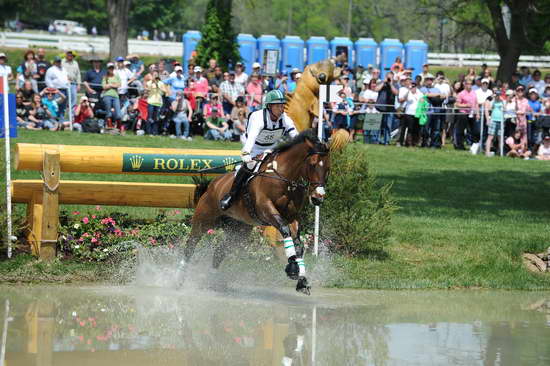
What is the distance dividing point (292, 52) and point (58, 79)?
2391 centimetres

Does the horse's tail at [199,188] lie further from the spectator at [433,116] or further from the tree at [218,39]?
the tree at [218,39]

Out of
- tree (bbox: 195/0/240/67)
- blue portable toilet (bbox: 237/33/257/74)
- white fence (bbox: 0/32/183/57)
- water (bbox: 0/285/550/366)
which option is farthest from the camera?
white fence (bbox: 0/32/183/57)

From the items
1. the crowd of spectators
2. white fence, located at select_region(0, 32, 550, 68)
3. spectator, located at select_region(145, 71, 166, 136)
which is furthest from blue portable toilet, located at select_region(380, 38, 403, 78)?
spectator, located at select_region(145, 71, 166, 136)

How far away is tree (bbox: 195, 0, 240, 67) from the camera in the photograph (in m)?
34.5

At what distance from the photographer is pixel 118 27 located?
3825 centimetres

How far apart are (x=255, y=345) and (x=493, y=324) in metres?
3.22

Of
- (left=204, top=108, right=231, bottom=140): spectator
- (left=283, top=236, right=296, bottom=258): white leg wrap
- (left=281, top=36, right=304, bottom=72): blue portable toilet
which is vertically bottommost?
(left=283, top=236, right=296, bottom=258): white leg wrap

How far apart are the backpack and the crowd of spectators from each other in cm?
3

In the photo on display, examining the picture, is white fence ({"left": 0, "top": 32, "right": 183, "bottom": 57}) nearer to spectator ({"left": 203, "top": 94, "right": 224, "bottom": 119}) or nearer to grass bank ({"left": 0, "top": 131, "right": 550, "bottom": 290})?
spectator ({"left": 203, "top": 94, "right": 224, "bottom": 119})

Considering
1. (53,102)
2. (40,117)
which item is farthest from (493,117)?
(40,117)

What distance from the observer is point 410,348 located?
31.2ft

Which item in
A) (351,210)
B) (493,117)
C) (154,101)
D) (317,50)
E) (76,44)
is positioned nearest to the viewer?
(351,210)

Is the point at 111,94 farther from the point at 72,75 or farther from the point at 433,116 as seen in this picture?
the point at 433,116

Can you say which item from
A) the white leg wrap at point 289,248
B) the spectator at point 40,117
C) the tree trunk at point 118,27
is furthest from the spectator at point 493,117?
the white leg wrap at point 289,248
